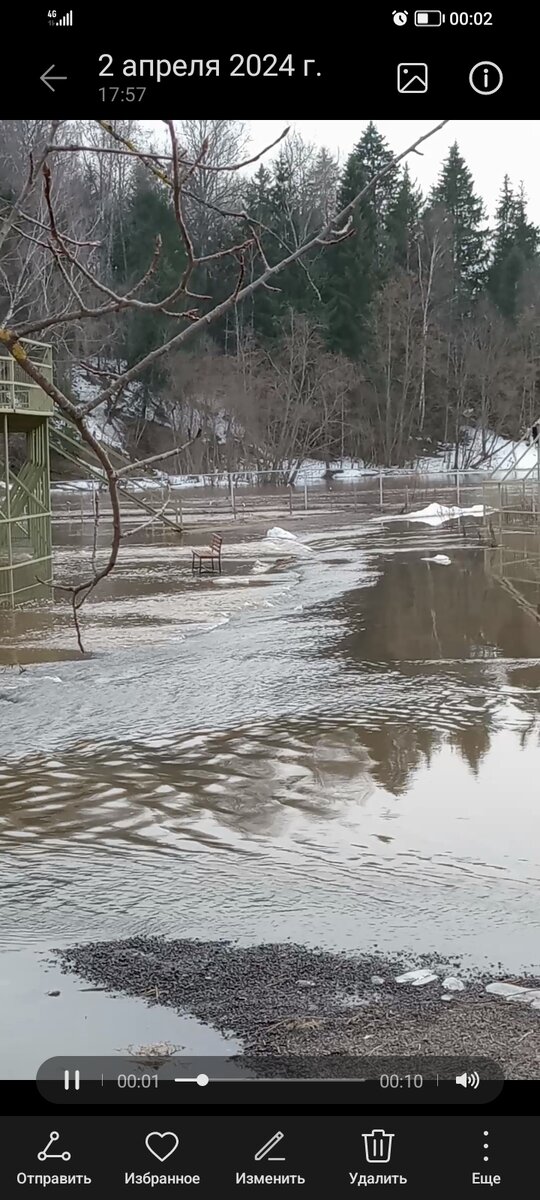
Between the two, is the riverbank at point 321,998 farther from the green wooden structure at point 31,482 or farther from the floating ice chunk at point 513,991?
the green wooden structure at point 31,482

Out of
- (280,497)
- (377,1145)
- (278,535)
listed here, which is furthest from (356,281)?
(377,1145)

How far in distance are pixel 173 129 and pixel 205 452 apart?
60.0 meters

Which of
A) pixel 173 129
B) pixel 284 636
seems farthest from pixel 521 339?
pixel 173 129

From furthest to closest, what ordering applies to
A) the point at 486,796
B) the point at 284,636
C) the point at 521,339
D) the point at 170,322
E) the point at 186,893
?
1. the point at 521,339
2. the point at 170,322
3. the point at 284,636
4. the point at 486,796
5. the point at 186,893

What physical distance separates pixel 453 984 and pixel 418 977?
20 cm

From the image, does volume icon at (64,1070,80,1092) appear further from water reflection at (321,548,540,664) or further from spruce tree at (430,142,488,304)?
spruce tree at (430,142,488,304)

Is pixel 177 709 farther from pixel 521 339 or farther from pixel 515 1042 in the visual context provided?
pixel 521 339

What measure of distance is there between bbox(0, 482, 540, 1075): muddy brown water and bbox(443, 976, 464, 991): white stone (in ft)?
1.12

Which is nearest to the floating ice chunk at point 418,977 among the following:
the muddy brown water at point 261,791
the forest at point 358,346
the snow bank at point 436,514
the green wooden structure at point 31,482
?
the muddy brown water at point 261,791

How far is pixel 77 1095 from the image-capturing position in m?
2.10
